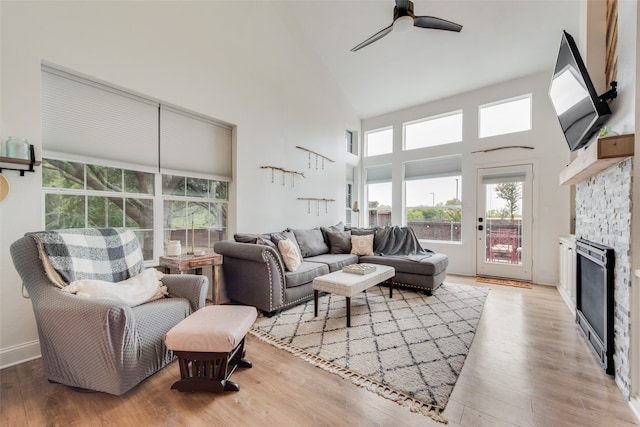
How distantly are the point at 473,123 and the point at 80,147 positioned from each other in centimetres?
563

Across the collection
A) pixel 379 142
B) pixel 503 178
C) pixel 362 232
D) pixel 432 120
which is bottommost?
pixel 362 232

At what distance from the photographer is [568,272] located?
3.29m

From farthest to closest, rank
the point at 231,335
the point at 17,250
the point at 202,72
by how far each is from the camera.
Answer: the point at 202,72
the point at 17,250
the point at 231,335

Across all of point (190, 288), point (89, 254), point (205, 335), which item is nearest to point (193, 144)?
point (89, 254)

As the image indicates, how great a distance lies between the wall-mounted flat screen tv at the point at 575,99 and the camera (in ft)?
6.28

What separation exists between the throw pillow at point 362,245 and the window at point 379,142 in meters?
2.44

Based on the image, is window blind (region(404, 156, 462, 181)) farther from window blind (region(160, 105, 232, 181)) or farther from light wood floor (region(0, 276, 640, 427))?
window blind (region(160, 105, 232, 181))

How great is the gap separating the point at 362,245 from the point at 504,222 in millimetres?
2504

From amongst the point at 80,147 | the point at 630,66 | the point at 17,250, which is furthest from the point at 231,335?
the point at 630,66

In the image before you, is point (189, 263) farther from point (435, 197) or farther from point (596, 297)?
point (435, 197)

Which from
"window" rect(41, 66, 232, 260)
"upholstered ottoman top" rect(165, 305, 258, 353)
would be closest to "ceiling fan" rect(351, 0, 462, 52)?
"window" rect(41, 66, 232, 260)

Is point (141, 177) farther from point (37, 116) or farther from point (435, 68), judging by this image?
point (435, 68)

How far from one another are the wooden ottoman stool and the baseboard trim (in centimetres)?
137

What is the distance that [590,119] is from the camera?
2.05m
